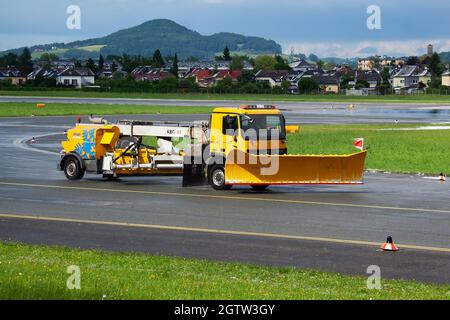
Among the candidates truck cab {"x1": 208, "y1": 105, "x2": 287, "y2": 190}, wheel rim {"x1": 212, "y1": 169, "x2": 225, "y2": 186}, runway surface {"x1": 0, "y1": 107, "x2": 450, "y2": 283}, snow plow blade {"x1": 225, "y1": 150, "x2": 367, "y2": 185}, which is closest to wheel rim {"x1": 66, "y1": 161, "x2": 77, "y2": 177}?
runway surface {"x1": 0, "y1": 107, "x2": 450, "y2": 283}

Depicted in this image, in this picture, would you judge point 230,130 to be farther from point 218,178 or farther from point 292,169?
point 292,169

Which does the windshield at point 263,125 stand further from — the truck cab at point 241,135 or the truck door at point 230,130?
the truck door at point 230,130

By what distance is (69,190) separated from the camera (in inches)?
1012

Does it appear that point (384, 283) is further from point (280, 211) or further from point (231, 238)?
point (280, 211)

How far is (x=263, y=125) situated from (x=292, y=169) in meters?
1.98

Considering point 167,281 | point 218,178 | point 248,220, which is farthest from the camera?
point 218,178

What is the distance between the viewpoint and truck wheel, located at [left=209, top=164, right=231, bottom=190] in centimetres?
2600

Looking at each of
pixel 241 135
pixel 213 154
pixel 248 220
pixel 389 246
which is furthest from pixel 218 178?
pixel 389 246

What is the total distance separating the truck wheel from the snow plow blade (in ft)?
1.44

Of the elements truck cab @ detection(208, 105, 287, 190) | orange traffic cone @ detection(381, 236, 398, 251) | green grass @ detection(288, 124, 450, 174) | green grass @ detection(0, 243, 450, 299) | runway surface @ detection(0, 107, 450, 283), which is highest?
truck cab @ detection(208, 105, 287, 190)

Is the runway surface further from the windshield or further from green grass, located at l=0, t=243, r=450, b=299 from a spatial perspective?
the windshield

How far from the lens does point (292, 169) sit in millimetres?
25453
